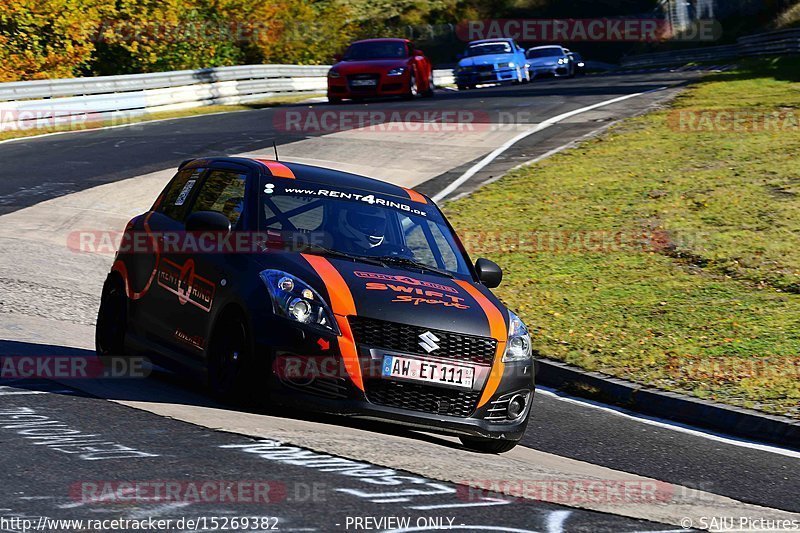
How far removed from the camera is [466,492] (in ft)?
20.2

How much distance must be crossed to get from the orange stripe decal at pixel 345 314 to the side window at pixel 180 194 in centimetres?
196

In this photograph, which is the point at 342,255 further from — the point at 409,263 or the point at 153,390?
the point at 153,390

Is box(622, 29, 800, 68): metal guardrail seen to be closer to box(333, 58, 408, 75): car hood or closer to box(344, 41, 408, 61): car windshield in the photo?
box(344, 41, 408, 61): car windshield

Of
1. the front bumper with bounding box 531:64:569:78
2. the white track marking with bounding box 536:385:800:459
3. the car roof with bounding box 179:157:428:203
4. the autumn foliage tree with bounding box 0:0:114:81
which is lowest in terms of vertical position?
the white track marking with bounding box 536:385:800:459

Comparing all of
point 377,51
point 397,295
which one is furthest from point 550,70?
point 397,295

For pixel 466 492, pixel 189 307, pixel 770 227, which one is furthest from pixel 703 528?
pixel 770 227

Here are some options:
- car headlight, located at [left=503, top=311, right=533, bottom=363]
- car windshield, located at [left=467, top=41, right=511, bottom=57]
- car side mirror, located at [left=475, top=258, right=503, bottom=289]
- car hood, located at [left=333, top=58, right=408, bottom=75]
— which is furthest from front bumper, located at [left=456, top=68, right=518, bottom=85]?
car headlight, located at [left=503, top=311, right=533, bottom=363]

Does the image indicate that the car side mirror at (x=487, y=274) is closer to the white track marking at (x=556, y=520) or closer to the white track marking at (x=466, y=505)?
the white track marking at (x=466, y=505)

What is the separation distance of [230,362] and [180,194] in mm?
2132

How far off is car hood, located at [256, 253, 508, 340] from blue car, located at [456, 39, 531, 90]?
112 ft

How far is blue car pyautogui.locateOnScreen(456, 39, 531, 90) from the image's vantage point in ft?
136

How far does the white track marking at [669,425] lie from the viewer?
9.05 metres

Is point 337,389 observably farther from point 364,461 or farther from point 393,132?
point 393,132

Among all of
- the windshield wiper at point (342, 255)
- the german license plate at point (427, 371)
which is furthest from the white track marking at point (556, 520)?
the windshield wiper at point (342, 255)
